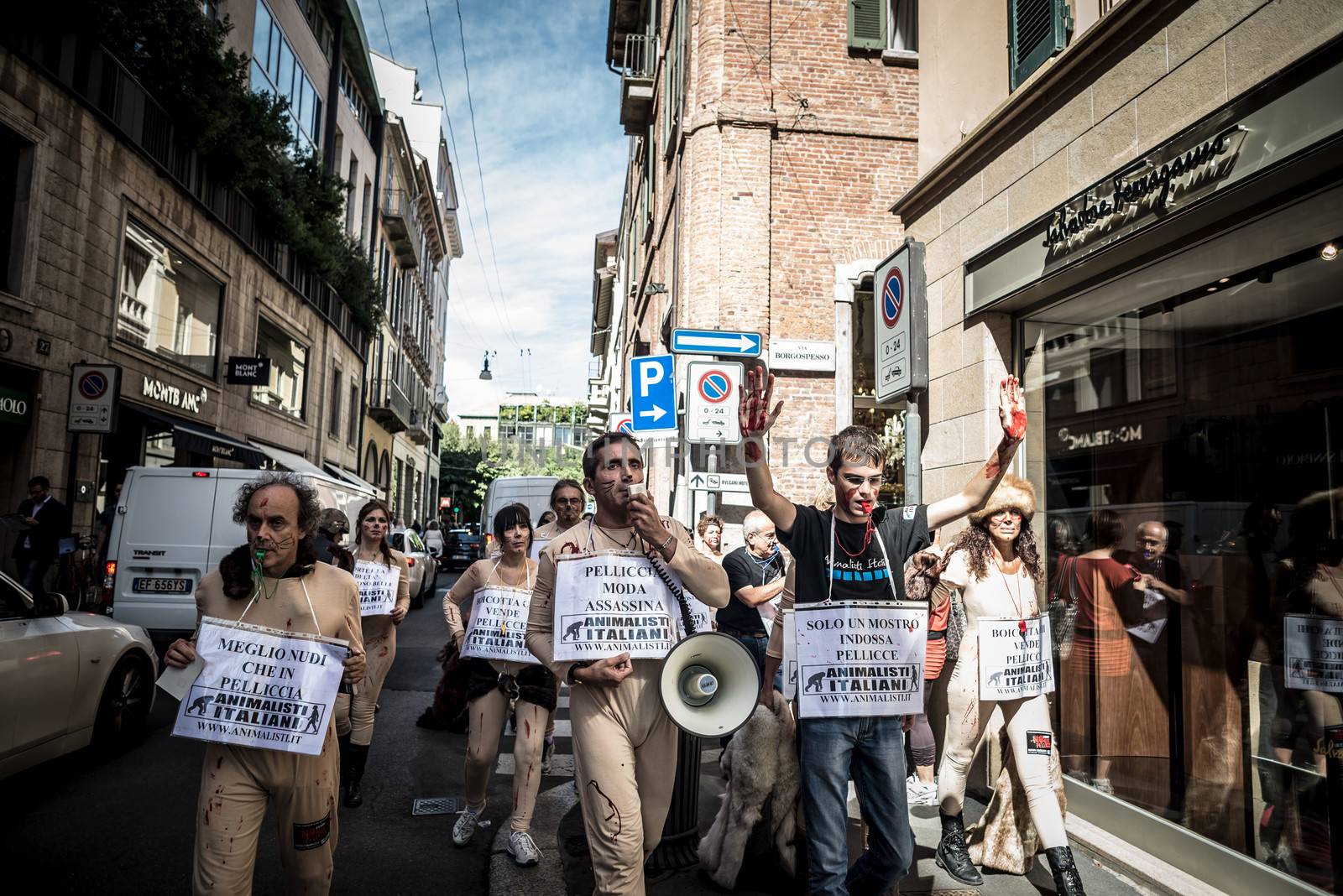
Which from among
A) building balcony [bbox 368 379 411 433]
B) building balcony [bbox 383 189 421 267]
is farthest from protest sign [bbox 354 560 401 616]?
building balcony [bbox 383 189 421 267]

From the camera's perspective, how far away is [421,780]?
6.49 m

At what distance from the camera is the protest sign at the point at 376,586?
6184mm

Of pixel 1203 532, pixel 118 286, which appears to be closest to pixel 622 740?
pixel 1203 532

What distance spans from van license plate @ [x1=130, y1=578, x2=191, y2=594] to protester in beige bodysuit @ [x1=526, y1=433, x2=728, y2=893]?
26.7 ft

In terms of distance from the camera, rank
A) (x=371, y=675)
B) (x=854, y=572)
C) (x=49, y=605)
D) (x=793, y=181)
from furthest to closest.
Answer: (x=793, y=181), (x=371, y=675), (x=49, y=605), (x=854, y=572)

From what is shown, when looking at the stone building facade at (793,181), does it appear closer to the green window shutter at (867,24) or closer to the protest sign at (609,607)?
the green window shutter at (867,24)

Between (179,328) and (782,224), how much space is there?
11780mm

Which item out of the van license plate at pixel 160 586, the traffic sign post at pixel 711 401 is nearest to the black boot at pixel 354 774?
the traffic sign post at pixel 711 401

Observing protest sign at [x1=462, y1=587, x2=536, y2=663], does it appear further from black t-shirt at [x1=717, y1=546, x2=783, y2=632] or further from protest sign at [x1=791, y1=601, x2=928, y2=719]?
protest sign at [x1=791, y1=601, x2=928, y2=719]

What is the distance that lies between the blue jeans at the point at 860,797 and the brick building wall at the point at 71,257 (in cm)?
1212

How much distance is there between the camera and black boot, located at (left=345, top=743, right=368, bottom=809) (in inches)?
225

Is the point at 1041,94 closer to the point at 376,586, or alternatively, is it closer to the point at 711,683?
the point at 711,683

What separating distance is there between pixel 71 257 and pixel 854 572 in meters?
13.6

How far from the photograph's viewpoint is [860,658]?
3.66m
